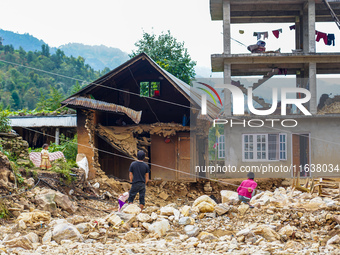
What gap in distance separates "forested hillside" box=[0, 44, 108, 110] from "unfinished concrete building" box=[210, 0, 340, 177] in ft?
116

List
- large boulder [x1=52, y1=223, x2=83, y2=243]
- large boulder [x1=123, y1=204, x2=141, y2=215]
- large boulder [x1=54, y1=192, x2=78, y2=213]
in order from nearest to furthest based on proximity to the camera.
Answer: large boulder [x1=52, y1=223, x2=83, y2=243], large boulder [x1=123, y1=204, x2=141, y2=215], large boulder [x1=54, y1=192, x2=78, y2=213]

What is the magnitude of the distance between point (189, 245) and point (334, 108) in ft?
48.3

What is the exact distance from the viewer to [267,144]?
20609 millimetres

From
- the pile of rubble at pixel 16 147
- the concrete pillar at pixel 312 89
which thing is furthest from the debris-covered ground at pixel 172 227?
the concrete pillar at pixel 312 89

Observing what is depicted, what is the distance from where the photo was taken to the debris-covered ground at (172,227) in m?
8.95

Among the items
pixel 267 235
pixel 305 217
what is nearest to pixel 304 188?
pixel 305 217

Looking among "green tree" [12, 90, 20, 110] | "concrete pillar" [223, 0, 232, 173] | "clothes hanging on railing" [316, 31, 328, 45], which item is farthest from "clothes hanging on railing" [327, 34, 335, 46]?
"green tree" [12, 90, 20, 110]

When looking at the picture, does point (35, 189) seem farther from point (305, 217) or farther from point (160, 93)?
point (160, 93)

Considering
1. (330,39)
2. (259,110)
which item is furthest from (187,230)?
(330,39)

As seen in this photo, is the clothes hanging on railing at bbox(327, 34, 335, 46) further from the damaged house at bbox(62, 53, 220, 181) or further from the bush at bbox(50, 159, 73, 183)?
the bush at bbox(50, 159, 73, 183)

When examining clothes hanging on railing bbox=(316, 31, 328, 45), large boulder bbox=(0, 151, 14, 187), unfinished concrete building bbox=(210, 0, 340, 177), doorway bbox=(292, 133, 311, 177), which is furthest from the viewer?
clothes hanging on railing bbox=(316, 31, 328, 45)

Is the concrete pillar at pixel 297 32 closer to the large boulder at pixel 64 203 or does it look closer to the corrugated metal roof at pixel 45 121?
the corrugated metal roof at pixel 45 121

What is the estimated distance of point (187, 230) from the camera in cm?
1015

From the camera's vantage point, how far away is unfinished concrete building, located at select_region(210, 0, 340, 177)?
20.7 m
